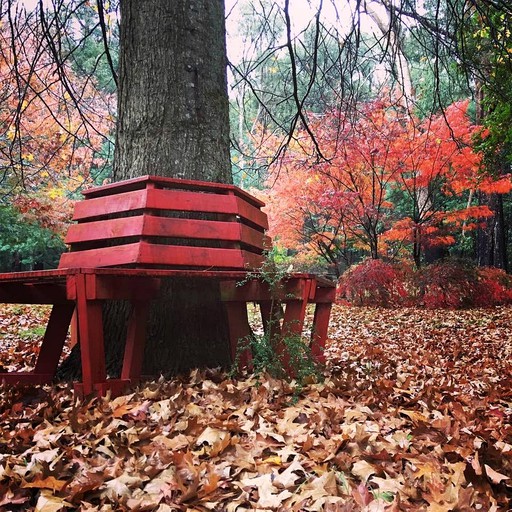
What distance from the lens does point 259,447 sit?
193 cm

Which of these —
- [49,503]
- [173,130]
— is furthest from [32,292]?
[49,503]

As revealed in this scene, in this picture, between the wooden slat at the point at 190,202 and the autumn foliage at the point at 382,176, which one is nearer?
the wooden slat at the point at 190,202

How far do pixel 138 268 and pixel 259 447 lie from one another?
110 cm

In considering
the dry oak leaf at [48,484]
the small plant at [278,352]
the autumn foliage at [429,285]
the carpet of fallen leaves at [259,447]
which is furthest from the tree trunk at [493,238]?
the dry oak leaf at [48,484]

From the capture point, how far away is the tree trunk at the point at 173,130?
3.04 metres

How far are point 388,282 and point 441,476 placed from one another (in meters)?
8.93

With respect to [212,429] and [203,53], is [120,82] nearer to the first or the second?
[203,53]

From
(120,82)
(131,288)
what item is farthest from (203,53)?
(131,288)

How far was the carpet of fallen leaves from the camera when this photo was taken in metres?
1.60

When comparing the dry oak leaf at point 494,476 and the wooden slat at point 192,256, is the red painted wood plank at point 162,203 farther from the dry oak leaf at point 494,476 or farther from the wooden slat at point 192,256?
the dry oak leaf at point 494,476

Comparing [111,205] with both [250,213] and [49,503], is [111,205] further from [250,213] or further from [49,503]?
[49,503]

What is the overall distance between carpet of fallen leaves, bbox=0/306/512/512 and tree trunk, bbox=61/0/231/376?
29cm

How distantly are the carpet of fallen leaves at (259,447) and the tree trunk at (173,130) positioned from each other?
0.95 ft

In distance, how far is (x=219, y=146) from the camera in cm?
327
